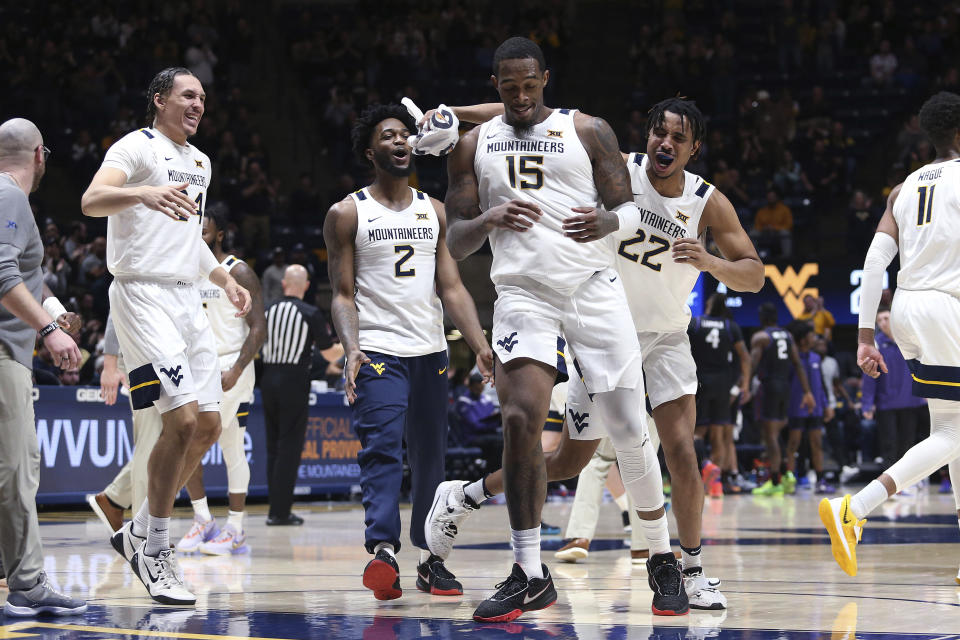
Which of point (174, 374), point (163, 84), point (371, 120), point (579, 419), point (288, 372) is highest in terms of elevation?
point (163, 84)

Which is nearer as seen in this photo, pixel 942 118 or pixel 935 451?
pixel 935 451

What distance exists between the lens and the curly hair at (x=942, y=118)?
6.12m

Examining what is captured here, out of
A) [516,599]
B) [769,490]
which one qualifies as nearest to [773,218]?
[769,490]

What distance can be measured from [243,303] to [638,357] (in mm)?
2287

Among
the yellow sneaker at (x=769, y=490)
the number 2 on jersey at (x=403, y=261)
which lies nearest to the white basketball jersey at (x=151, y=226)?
the number 2 on jersey at (x=403, y=261)

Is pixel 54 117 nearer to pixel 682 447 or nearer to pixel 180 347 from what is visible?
pixel 180 347

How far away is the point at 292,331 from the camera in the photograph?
10.7 m

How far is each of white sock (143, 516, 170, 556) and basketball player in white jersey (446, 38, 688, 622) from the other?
1624mm

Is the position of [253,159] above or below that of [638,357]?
above

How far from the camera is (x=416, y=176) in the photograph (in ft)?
66.2

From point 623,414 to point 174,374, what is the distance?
200 cm

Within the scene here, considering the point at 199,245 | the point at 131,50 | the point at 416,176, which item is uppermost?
the point at 131,50

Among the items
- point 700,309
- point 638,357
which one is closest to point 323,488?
point 700,309

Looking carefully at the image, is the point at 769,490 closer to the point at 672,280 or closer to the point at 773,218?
the point at 773,218
